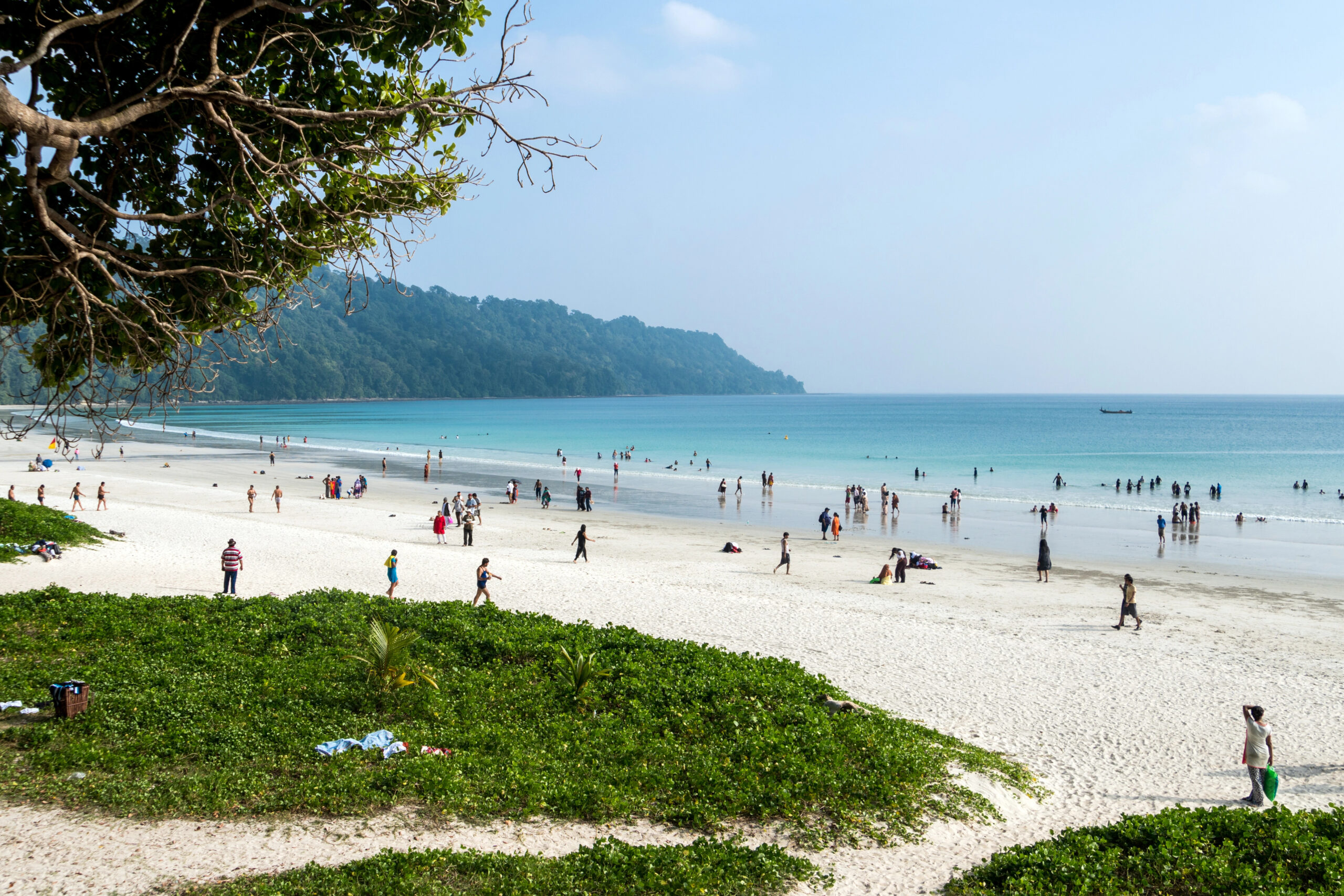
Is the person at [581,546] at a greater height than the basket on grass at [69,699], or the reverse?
the basket on grass at [69,699]

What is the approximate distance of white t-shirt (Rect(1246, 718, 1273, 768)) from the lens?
10016mm

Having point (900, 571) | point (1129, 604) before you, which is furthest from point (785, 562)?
point (1129, 604)

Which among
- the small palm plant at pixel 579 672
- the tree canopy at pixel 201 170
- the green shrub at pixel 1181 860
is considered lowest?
the green shrub at pixel 1181 860

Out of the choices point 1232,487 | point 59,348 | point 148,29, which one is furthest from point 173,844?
point 1232,487

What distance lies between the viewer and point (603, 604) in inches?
756

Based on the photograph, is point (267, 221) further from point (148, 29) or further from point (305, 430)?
point (305, 430)

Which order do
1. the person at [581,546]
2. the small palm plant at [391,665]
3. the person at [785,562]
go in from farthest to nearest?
1. the person at [581,546]
2. the person at [785,562]
3. the small palm plant at [391,665]

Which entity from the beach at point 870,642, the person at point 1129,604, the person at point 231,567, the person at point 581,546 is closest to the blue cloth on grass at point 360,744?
the beach at point 870,642

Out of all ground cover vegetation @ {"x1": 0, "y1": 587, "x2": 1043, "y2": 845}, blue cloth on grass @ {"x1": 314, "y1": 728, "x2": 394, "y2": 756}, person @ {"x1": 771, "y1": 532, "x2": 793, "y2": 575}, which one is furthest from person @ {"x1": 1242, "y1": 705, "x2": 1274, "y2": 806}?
person @ {"x1": 771, "y1": 532, "x2": 793, "y2": 575}

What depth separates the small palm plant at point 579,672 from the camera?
9.87 meters

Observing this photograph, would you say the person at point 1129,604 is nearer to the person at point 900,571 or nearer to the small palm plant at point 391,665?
the person at point 900,571

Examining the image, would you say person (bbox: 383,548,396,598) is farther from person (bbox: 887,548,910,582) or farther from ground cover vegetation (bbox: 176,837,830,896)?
person (bbox: 887,548,910,582)

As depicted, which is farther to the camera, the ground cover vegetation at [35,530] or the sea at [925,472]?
the sea at [925,472]

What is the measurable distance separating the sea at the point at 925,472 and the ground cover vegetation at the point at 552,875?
24.9 metres
